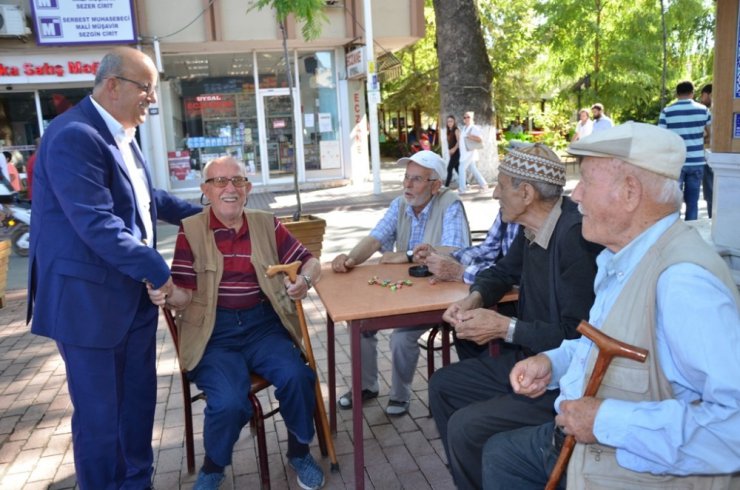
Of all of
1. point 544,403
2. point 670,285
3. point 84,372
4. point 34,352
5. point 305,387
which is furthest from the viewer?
point 34,352

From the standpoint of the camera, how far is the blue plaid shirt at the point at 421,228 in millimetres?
→ 3561

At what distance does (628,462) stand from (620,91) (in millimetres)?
17043

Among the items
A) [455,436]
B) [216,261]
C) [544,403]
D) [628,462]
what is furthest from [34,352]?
[628,462]

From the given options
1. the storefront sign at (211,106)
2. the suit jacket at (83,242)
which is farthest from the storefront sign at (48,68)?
the suit jacket at (83,242)

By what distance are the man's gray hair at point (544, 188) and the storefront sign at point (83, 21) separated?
39.6ft

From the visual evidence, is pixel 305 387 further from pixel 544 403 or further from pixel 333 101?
pixel 333 101

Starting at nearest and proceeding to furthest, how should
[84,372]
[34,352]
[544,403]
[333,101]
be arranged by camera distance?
[544,403], [84,372], [34,352], [333,101]

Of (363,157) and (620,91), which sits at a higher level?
(620,91)

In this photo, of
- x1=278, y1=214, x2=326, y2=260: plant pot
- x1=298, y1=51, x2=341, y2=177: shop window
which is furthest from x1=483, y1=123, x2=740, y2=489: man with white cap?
x1=298, y1=51, x2=341, y2=177: shop window

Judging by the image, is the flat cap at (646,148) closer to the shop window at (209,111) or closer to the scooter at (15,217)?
the scooter at (15,217)

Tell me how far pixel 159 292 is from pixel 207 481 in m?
0.93

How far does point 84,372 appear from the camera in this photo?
8.46ft

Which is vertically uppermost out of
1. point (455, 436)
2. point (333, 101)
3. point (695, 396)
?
point (333, 101)

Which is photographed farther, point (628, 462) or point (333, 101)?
point (333, 101)
